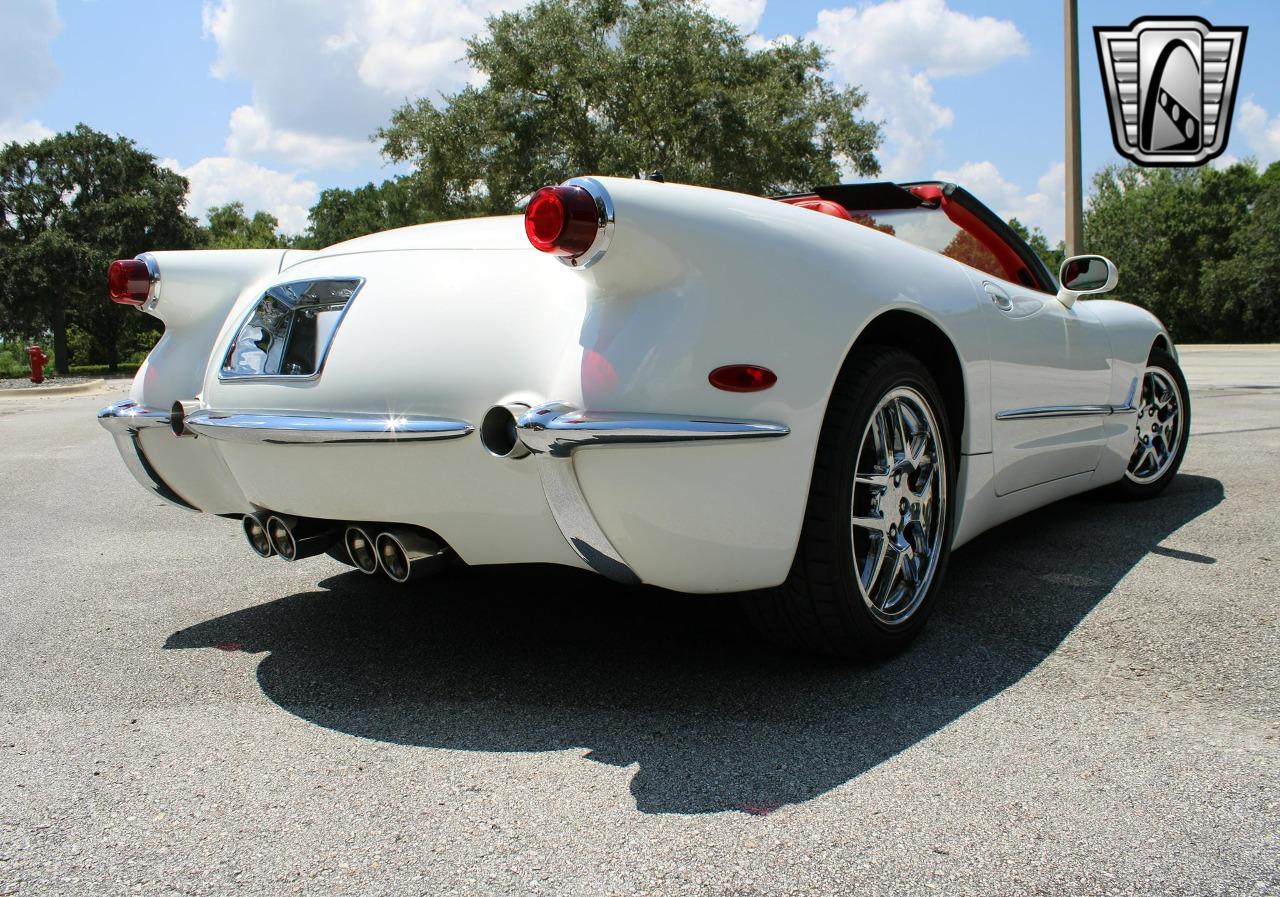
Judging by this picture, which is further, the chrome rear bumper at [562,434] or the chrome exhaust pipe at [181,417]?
the chrome exhaust pipe at [181,417]

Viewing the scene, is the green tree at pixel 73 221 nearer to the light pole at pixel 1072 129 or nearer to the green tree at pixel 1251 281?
the light pole at pixel 1072 129

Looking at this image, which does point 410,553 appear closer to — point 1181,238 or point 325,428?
point 325,428

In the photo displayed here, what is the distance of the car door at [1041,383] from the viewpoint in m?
3.15

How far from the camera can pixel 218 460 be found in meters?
2.83

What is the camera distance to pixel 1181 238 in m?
50.2

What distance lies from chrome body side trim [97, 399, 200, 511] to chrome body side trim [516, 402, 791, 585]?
1.40 m

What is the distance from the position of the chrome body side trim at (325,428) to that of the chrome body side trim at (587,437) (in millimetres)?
232

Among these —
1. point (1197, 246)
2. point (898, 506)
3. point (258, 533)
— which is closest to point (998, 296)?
point (898, 506)

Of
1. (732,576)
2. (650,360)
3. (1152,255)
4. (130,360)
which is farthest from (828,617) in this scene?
(130,360)

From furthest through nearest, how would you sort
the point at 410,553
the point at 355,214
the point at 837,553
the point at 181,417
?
1. the point at 355,214
2. the point at 181,417
3. the point at 410,553
4. the point at 837,553

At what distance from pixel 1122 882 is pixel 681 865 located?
0.70 meters

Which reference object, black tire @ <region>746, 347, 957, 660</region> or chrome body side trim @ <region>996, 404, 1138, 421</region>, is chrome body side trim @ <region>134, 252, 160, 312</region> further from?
chrome body side trim @ <region>996, 404, 1138, 421</region>

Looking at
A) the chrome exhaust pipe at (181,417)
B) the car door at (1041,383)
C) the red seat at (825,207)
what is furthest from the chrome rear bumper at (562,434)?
the red seat at (825,207)

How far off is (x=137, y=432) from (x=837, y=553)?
2.05 meters
